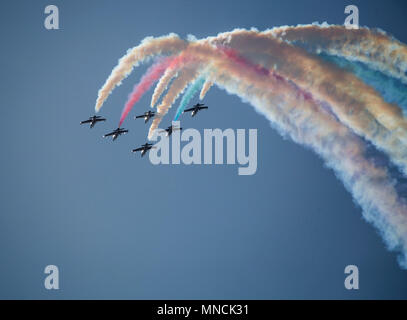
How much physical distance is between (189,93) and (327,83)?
27.0ft

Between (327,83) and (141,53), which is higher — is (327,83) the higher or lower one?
the lower one

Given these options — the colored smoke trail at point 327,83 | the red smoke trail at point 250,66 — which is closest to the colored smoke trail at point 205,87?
the colored smoke trail at point 327,83

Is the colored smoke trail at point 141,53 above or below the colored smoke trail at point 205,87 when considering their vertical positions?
above

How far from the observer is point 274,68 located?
49.5 metres

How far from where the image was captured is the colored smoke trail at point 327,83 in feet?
159

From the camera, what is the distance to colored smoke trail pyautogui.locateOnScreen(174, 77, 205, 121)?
1965 inches

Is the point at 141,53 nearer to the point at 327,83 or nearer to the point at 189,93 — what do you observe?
the point at 189,93

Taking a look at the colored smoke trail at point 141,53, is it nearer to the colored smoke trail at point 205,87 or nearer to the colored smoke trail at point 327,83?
the colored smoke trail at point 327,83

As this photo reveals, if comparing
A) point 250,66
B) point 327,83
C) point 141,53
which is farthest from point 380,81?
point 141,53

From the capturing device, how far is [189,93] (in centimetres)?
5025

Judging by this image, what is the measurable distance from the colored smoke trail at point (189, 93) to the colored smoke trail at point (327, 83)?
→ 2.6 inches

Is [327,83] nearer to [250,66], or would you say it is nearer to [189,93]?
[250,66]

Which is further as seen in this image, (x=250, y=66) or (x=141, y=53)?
(x=250, y=66)
